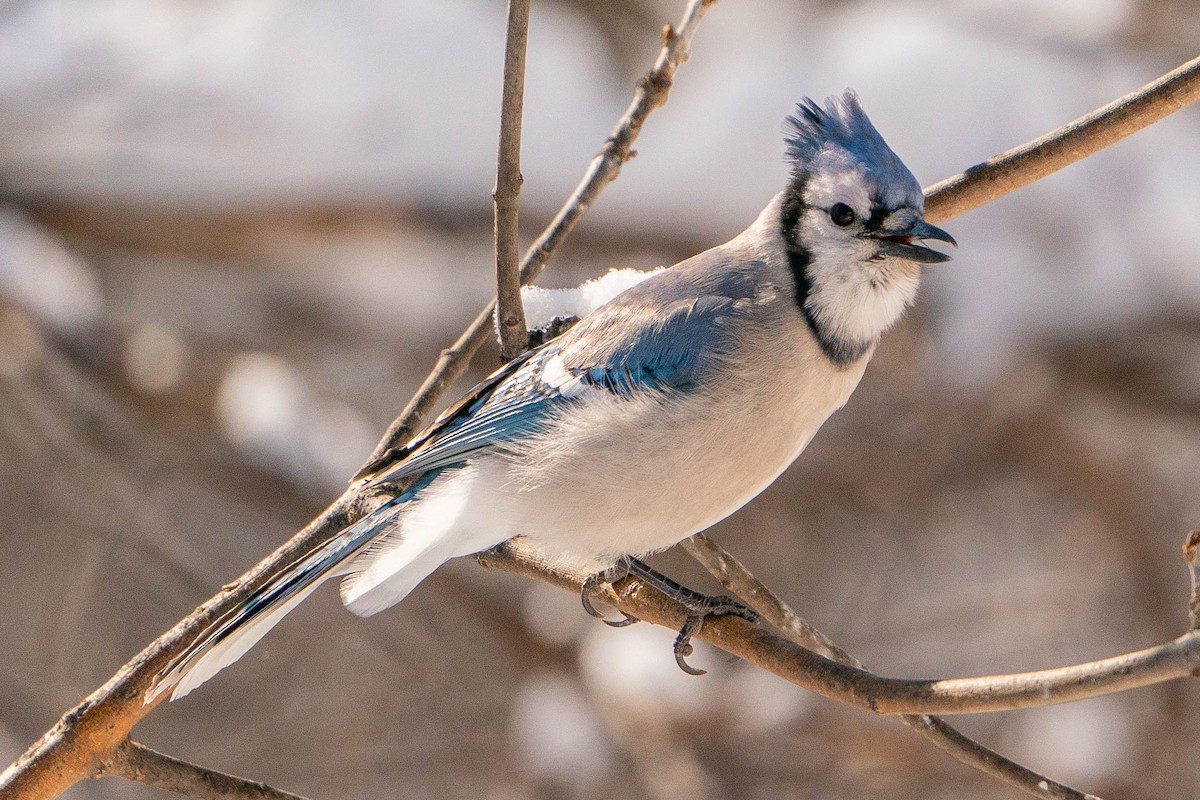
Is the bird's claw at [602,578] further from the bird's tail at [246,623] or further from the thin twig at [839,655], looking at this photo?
the bird's tail at [246,623]

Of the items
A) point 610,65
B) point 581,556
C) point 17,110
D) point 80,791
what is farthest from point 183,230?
point 581,556

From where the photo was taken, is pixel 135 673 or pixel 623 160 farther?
pixel 623 160

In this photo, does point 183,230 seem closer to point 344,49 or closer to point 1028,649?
point 344,49

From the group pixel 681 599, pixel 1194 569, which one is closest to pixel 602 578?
pixel 681 599

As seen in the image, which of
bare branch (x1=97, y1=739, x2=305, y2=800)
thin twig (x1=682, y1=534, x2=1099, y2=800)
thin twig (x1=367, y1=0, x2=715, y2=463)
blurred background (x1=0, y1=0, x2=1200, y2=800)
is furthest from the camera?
blurred background (x1=0, y1=0, x2=1200, y2=800)

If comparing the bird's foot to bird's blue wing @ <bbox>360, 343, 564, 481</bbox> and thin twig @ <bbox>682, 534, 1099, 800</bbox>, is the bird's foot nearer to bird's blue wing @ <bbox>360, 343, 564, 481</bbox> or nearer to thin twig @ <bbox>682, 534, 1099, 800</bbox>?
thin twig @ <bbox>682, 534, 1099, 800</bbox>

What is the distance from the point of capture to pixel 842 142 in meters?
1.26

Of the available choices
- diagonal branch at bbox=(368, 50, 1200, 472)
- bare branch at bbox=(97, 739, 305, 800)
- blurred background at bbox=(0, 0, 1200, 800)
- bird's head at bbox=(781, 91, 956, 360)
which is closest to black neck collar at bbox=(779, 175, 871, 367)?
bird's head at bbox=(781, 91, 956, 360)

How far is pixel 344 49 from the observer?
264 centimetres

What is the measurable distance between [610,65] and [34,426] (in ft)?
5.14

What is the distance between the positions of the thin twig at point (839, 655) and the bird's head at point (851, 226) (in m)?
0.26

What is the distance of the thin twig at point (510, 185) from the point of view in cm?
116

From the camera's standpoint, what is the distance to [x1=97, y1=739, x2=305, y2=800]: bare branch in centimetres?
111

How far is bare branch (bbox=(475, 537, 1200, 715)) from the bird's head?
1.07 ft
